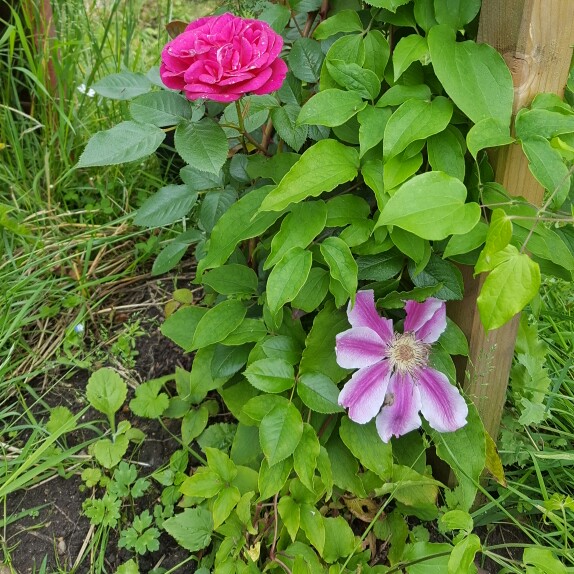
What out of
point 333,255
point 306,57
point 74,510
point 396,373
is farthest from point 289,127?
point 74,510

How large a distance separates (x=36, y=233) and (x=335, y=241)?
3.74 feet

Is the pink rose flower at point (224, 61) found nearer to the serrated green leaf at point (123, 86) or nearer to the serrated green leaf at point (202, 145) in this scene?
the serrated green leaf at point (202, 145)

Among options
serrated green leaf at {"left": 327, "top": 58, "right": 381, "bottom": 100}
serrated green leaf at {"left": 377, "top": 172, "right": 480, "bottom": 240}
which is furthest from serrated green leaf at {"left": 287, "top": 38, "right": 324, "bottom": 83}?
serrated green leaf at {"left": 377, "top": 172, "right": 480, "bottom": 240}

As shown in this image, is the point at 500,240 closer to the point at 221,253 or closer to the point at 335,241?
the point at 335,241

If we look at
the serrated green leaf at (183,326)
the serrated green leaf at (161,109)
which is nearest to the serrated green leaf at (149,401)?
the serrated green leaf at (183,326)

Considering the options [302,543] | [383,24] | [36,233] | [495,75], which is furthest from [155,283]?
[495,75]

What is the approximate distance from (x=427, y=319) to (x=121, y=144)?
538 mm

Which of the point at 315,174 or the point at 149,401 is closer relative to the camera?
the point at 315,174

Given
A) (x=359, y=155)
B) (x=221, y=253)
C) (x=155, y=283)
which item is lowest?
(x=155, y=283)

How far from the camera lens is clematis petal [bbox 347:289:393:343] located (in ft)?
3.22

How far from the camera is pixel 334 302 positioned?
1074mm

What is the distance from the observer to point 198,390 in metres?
1.21

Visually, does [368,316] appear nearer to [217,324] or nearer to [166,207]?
[217,324]

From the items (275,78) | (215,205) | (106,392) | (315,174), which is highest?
(275,78)
